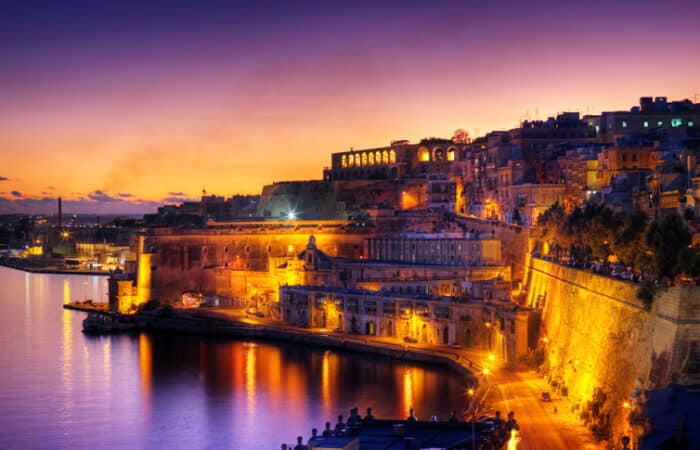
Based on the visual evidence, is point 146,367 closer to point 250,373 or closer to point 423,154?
point 250,373

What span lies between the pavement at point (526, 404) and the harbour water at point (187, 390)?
91 centimetres

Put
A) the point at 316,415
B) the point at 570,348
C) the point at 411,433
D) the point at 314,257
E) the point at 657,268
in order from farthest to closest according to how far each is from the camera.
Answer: the point at 314,257
the point at 316,415
the point at 570,348
the point at 657,268
the point at 411,433

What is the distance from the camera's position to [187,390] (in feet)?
93.8

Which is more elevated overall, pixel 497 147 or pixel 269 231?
pixel 497 147

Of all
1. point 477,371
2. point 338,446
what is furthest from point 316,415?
point 338,446

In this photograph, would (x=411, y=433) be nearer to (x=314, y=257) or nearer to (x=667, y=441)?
(x=667, y=441)

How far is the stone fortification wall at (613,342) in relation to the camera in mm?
14352

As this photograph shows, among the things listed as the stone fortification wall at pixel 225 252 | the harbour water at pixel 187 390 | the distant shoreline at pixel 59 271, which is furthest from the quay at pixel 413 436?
the distant shoreline at pixel 59 271

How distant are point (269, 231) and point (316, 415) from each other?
2499 cm

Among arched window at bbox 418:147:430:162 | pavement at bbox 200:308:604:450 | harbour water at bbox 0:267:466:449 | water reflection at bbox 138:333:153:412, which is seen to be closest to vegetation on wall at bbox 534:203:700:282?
pavement at bbox 200:308:604:450

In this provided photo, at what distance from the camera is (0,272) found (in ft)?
287

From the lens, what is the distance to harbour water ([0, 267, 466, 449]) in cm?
2302

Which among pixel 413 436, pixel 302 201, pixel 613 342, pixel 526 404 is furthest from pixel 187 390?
pixel 302 201

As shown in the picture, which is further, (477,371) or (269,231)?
(269,231)
